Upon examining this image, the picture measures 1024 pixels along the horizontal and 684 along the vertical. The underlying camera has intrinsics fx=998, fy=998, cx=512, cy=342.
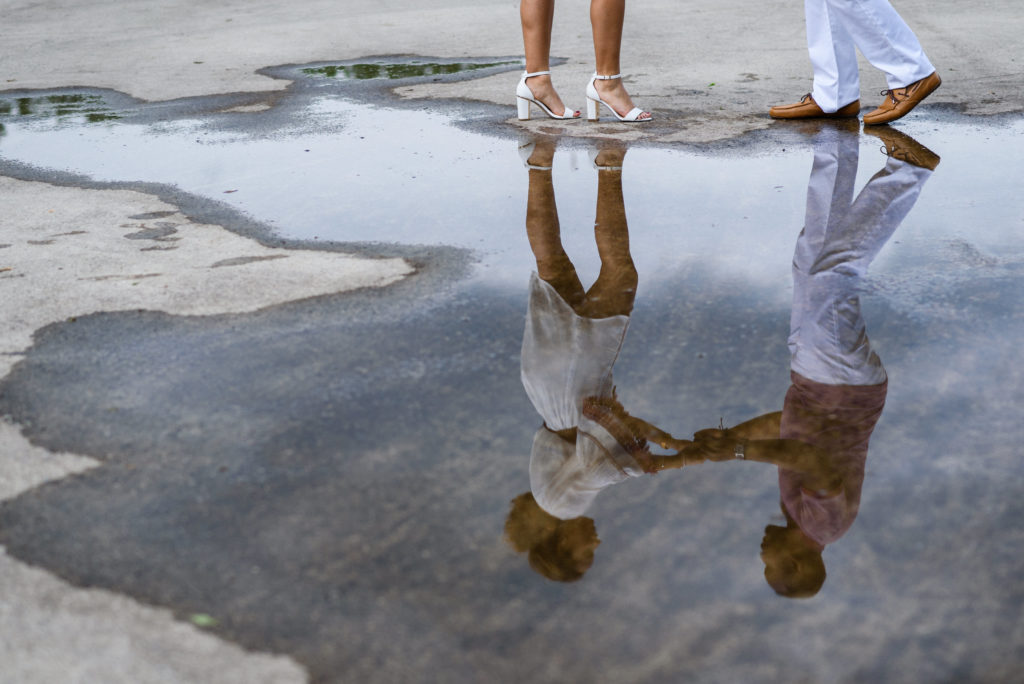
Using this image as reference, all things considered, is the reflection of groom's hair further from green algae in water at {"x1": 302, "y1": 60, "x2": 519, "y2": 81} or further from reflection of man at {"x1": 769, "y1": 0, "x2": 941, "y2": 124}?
green algae in water at {"x1": 302, "y1": 60, "x2": 519, "y2": 81}

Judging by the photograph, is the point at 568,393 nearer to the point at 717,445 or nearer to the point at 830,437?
the point at 717,445

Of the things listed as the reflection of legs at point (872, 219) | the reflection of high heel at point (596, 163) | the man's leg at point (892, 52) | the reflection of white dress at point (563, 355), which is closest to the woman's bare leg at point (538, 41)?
the reflection of high heel at point (596, 163)

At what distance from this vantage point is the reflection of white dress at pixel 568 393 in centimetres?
177

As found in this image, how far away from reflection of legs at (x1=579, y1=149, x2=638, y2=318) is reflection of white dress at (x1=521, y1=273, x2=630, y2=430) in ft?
0.22

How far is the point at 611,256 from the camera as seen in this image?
9.62 ft

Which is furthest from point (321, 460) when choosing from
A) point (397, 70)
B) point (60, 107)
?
point (397, 70)

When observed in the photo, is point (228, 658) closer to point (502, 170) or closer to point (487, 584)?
point (487, 584)

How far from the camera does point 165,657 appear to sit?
4.46 ft

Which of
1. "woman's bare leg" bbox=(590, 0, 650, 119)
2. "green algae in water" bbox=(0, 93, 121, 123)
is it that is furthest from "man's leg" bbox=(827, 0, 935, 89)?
"green algae in water" bbox=(0, 93, 121, 123)

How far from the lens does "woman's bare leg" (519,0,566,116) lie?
15.6 ft

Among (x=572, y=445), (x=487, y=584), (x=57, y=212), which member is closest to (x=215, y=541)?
(x=487, y=584)

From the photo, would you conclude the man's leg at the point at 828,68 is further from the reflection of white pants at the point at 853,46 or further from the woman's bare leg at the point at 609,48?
the woman's bare leg at the point at 609,48

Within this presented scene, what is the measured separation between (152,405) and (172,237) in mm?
1329

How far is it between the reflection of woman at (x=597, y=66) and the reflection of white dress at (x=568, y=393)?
7.25 feet
